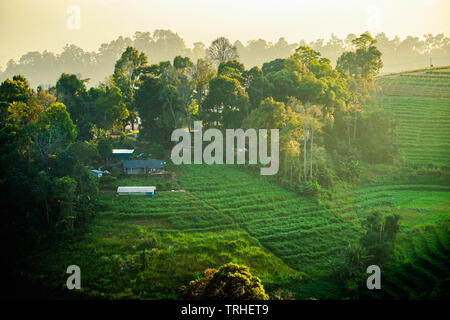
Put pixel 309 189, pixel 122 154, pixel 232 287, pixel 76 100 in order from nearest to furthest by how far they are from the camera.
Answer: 1. pixel 232 287
2. pixel 309 189
3. pixel 122 154
4. pixel 76 100

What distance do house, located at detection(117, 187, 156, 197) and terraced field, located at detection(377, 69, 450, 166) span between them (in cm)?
2464

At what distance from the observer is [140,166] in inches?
1344

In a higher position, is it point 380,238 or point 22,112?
point 22,112

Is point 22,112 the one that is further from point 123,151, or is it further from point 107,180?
point 107,180

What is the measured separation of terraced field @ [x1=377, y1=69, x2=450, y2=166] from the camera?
1581 inches

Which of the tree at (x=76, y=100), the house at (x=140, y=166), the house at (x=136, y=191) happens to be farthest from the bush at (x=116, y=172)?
the tree at (x=76, y=100)

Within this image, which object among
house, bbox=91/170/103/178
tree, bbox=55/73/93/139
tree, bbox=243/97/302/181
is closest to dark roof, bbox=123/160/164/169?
house, bbox=91/170/103/178

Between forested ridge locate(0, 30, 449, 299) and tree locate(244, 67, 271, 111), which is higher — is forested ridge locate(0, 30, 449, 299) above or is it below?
below

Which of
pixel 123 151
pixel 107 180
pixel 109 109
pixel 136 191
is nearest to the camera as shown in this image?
pixel 136 191

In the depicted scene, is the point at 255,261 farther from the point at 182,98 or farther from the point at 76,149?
the point at 182,98

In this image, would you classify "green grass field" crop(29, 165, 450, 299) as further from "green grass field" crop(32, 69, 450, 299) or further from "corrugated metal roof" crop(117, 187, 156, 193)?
"corrugated metal roof" crop(117, 187, 156, 193)

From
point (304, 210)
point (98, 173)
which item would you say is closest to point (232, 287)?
point (304, 210)

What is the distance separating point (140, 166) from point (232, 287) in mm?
18274
